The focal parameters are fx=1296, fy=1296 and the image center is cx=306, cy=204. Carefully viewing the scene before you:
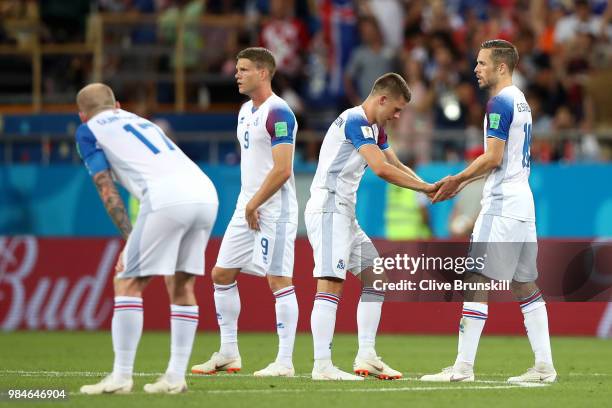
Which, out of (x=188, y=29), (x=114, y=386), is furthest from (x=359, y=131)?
(x=188, y=29)

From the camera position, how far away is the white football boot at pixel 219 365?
12.1 metres

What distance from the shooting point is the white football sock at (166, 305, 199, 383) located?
32.5ft

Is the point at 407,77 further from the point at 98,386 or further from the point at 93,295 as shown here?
the point at 98,386

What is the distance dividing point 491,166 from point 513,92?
0.67m

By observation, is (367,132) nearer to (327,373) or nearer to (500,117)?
(500,117)

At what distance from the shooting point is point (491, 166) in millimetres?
11039

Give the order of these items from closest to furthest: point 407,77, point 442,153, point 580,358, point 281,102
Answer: point 281,102 → point 580,358 → point 442,153 → point 407,77

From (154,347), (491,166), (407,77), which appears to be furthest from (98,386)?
(407,77)

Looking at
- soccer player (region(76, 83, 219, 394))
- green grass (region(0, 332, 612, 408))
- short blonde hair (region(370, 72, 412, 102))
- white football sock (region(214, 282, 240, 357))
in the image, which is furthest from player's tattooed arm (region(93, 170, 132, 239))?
short blonde hair (region(370, 72, 412, 102))

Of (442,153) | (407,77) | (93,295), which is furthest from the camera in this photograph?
(407,77)

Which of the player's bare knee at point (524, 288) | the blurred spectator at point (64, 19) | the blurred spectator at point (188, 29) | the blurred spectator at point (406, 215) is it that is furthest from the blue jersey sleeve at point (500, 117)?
the blurred spectator at point (64, 19)

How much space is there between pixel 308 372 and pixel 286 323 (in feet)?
2.22

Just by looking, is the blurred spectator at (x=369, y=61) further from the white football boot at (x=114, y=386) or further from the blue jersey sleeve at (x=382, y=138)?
the white football boot at (x=114, y=386)

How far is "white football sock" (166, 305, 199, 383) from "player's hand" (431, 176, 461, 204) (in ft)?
9.10
